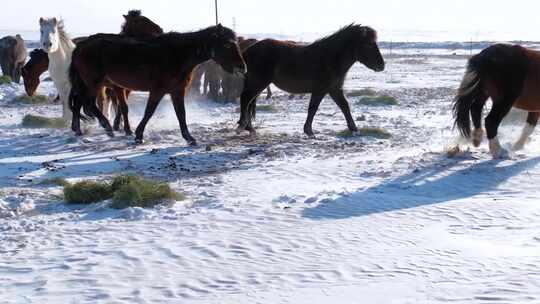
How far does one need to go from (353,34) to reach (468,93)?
2.51 m

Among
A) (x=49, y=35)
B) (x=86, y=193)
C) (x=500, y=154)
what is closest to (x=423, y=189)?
(x=500, y=154)

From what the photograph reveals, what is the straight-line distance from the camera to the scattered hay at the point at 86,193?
681 centimetres

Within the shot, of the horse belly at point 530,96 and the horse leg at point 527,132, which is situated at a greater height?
the horse belly at point 530,96

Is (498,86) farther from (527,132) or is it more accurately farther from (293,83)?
(293,83)

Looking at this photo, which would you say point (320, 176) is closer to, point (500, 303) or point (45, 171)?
point (45, 171)

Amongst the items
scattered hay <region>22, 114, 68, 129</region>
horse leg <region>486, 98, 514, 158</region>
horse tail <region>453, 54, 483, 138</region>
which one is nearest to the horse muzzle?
horse tail <region>453, 54, 483, 138</region>

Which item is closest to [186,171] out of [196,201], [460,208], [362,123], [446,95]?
[196,201]

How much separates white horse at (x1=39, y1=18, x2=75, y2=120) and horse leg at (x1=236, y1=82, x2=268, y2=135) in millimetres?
2928

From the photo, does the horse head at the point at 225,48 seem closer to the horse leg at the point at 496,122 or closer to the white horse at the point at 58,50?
the white horse at the point at 58,50

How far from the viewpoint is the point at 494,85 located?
360 inches

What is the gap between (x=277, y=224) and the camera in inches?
244

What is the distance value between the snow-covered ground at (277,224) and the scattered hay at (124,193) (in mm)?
152

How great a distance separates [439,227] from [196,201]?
244cm

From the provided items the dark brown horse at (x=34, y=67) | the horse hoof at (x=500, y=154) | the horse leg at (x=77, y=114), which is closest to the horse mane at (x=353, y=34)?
the horse hoof at (x=500, y=154)
